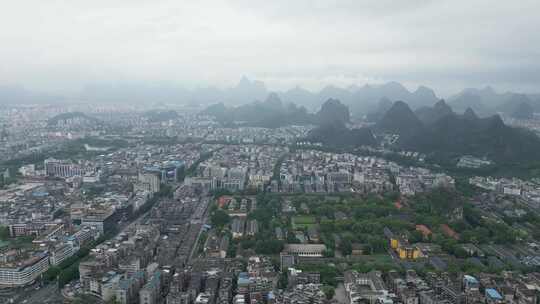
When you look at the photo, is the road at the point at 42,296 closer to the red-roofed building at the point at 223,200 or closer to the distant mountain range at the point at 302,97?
the red-roofed building at the point at 223,200

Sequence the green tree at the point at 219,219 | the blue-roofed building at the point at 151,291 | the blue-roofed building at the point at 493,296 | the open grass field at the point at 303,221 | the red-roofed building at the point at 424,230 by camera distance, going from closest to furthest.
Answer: the blue-roofed building at the point at 151,291, the blue-roofed building at the point at 493,296, the red-roofed building at the point at 424,230, the green tree at the point at 219,219, the open grass field at the point at 303,221

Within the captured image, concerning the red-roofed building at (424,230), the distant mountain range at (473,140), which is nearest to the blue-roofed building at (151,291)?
the red-roofed building at (424,230)

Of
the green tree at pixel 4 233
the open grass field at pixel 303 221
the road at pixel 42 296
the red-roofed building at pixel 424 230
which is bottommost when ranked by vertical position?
the road at pixel 42 296

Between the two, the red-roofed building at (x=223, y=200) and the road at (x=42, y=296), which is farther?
the red-roofed building at (x=223, y=200)

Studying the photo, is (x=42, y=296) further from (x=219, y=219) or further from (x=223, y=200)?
(x=223, y=200)

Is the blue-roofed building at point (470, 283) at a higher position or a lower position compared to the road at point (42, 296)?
higher

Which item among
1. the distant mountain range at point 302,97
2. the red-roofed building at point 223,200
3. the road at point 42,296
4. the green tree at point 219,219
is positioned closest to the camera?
the road at point 42,296

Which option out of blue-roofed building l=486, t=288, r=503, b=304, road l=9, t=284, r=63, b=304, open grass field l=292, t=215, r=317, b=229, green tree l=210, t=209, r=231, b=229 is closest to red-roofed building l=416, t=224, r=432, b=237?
open grass field l=292, t=215, r=317, b=229

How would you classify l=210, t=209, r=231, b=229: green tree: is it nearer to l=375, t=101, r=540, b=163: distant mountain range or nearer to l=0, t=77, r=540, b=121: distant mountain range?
l=375, t=101, r=540, b=163: distant mountain range

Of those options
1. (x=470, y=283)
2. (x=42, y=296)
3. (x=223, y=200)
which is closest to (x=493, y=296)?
(x=470, y=283)
